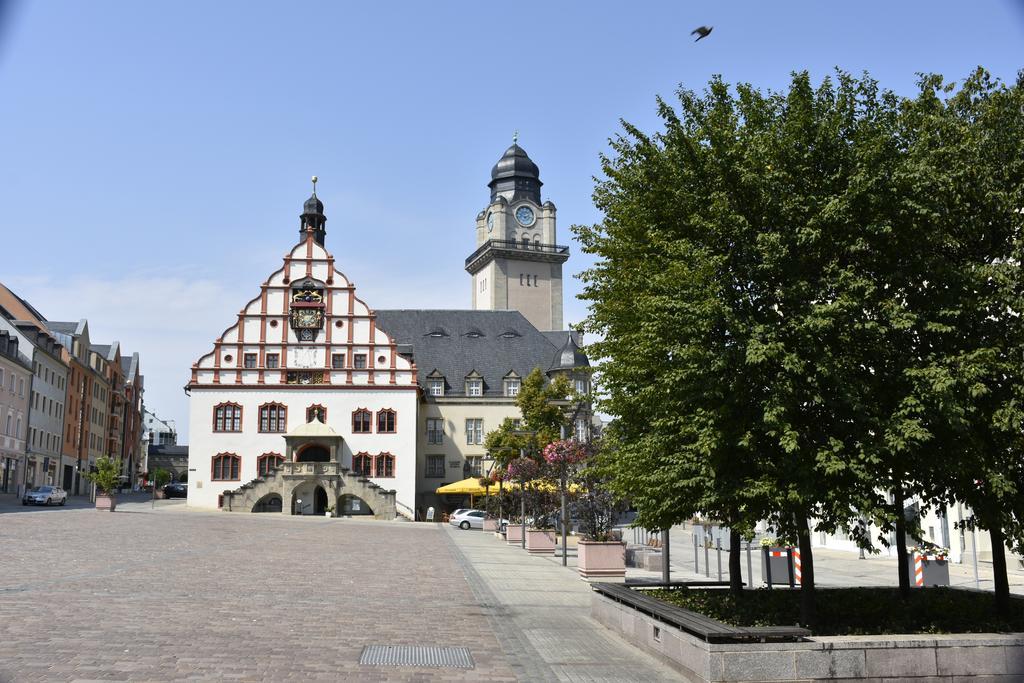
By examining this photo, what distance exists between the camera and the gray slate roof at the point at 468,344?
78.1m

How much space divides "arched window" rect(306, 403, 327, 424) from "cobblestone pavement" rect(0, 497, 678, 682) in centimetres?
3642

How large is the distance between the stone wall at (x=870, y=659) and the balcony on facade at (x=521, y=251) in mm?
94737

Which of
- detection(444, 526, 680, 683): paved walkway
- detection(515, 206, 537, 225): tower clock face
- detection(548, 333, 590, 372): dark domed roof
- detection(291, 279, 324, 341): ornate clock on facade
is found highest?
detection(515, 206, 537, 225): tower clock face

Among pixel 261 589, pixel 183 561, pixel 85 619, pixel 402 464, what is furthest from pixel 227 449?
pixel 85 619

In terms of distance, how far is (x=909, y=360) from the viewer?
11.9m

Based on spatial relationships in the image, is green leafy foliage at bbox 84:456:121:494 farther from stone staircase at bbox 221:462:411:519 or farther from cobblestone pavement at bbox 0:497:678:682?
cobblestone pavement at bbox 0:497:678:682

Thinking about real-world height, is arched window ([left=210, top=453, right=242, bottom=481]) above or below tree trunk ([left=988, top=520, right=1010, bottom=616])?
above

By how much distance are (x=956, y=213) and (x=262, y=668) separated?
32.7 ft

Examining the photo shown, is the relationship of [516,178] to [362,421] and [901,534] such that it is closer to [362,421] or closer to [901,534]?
[362,421]

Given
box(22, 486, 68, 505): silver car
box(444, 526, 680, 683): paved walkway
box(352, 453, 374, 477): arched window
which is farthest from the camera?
box(352, 453, 374, 477): arched window

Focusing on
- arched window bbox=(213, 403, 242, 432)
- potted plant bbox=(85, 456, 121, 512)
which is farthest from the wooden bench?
arched window bbox=(213, 403, 242, 432)

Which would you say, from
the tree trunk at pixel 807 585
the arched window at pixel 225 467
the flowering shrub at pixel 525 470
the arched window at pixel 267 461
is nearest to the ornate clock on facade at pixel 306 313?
the arched window at pixel 267 461

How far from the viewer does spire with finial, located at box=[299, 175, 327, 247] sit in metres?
77.6

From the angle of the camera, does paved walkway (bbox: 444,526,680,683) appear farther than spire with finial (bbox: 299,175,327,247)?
No
